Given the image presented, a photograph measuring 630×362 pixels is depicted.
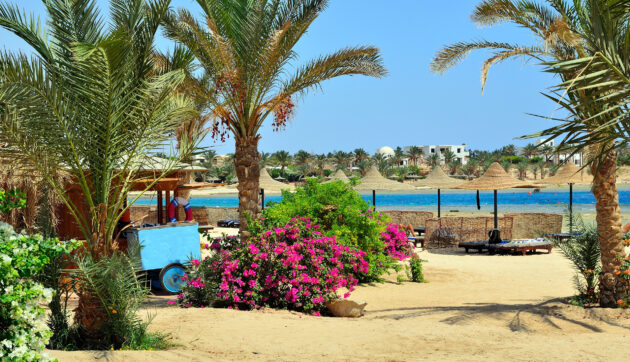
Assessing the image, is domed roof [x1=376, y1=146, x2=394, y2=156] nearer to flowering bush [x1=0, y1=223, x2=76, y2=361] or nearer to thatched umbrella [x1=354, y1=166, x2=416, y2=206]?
thatched umbrella [x1=354, y1=166, x2=416, y2=206]

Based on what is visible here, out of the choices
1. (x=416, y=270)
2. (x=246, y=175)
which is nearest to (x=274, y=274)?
(x=246, y=175)

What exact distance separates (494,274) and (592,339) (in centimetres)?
658

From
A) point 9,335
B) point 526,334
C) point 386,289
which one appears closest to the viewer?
point 9,335

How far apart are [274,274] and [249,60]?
3592 millimetres

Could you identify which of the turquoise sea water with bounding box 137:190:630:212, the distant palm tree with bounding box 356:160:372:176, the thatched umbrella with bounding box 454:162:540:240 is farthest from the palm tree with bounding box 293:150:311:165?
the thatched umbrella with bounding box 454:162:540:240

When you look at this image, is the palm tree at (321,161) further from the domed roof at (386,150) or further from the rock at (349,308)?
the rock at (349,308)

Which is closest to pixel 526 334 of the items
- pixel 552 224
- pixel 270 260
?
pixel 270 260

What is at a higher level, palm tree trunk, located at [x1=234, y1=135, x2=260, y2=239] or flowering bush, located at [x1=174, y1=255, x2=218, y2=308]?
palm tree trunk, located at [x1=234, y1=135, x2=260, y2=239]

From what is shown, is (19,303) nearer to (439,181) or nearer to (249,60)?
(249,60)

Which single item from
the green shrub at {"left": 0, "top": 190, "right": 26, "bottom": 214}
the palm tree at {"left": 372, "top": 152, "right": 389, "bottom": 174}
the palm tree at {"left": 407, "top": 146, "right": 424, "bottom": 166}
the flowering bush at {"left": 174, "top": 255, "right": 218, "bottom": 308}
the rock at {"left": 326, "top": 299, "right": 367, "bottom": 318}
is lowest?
the rock at {"left": 326, "top": 299, "right": 367, "bottom": 318}

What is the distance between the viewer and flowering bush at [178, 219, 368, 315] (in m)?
8.62

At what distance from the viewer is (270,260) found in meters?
8.99

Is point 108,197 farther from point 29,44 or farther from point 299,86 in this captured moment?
point 299,86

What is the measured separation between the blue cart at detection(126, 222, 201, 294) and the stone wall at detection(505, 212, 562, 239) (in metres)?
13.9
